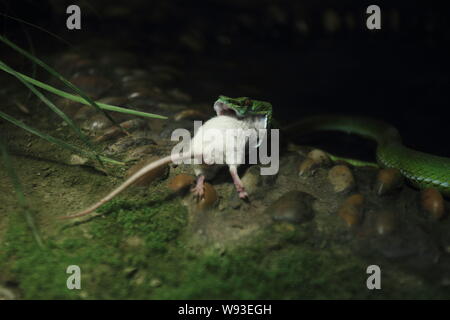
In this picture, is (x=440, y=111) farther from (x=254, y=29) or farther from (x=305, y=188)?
(x=254, y=29)

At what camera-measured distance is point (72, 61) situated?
4234 millimetres

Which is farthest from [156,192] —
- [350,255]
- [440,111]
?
[440,111]

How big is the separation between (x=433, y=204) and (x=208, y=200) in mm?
1432

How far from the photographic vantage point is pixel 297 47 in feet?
19.2

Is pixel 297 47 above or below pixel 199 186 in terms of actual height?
above

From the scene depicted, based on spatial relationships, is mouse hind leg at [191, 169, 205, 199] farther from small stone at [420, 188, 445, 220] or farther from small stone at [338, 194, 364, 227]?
small stone at [420, 188, 445, 220]

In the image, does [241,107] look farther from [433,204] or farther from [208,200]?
[433,204]

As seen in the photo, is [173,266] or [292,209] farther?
[292,209]

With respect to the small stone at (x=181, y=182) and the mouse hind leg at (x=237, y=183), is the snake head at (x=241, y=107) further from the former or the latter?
the small stone at (x=181, y=182)

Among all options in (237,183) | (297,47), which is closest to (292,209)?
(237,183)

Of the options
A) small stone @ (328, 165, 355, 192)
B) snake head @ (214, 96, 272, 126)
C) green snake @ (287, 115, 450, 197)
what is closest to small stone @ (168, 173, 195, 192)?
snake head @ (214, 96, 272, 126)

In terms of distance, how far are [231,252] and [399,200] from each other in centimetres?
125

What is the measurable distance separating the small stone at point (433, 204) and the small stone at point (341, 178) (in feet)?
1.49

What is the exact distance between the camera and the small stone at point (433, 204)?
2.51 metres
